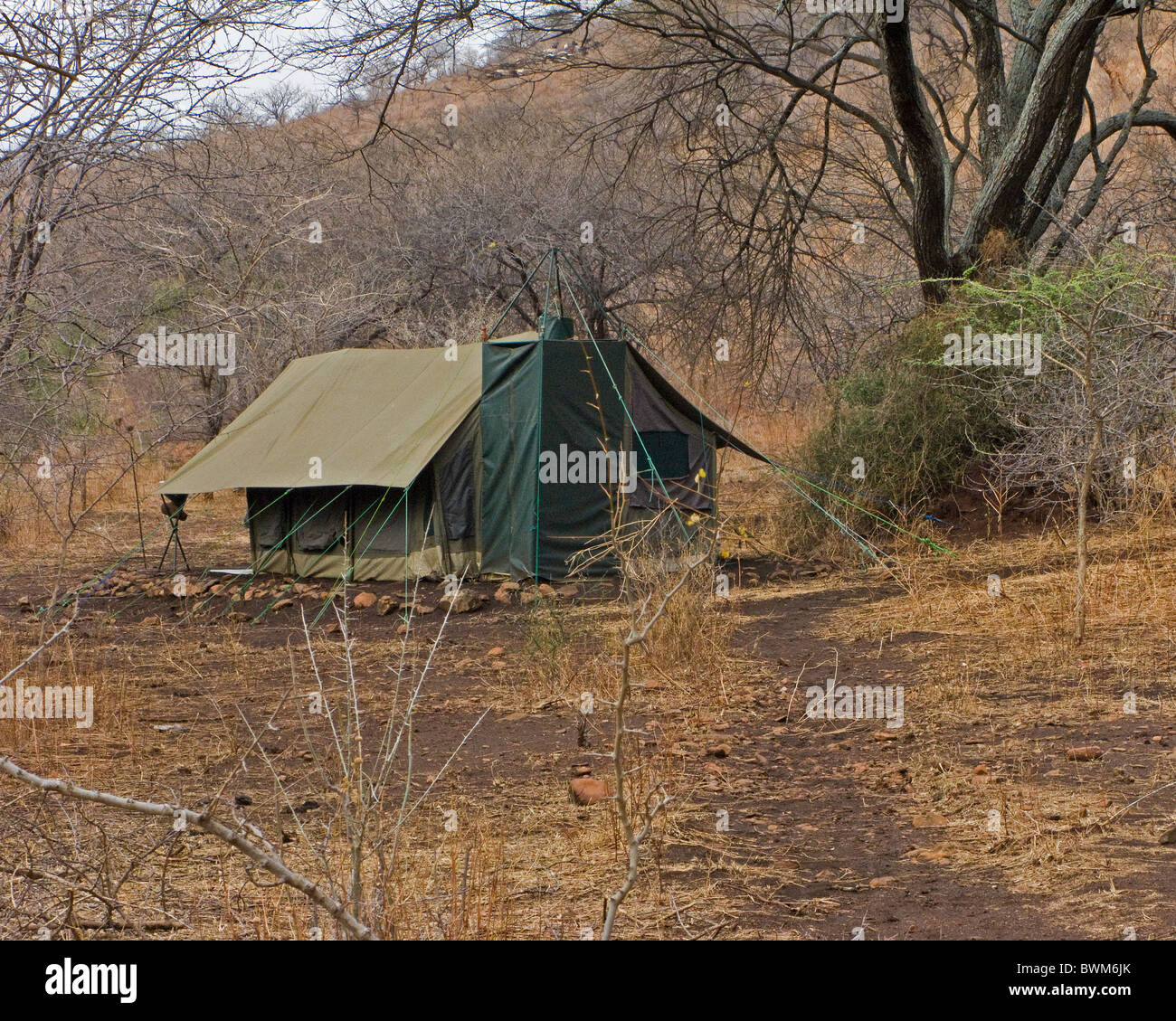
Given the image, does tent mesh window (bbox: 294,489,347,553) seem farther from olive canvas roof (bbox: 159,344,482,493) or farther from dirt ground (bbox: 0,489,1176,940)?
dirt ground (bbox: 0,489,1176,940)

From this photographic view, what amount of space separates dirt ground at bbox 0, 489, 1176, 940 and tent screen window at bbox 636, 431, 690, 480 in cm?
216

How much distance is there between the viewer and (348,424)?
12.4 meters

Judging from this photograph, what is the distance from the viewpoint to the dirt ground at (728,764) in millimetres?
3885

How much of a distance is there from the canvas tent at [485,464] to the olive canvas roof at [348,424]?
20mm

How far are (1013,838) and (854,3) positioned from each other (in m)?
9.03

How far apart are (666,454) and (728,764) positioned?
6775 mm

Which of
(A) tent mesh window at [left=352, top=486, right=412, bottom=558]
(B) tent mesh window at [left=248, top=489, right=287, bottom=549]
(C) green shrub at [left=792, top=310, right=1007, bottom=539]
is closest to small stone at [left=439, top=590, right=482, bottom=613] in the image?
(A) tent mesh window at [left=352, top=486, right=412, bottom=558]

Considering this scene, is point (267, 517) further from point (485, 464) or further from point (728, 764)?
point (728, 764)

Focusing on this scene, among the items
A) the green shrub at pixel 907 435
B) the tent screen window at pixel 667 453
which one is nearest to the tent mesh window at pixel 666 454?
the tent screen window at pixel 667 453

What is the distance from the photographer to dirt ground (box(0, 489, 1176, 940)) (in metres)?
3.88

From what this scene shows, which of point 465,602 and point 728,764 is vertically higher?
point 465,602

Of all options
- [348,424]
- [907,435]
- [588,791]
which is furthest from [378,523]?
[588,791]

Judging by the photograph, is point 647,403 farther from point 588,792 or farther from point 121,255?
point 121,255

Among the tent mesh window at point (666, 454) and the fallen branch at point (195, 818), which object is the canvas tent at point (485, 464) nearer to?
the tent mesh window at point (666, 454)
